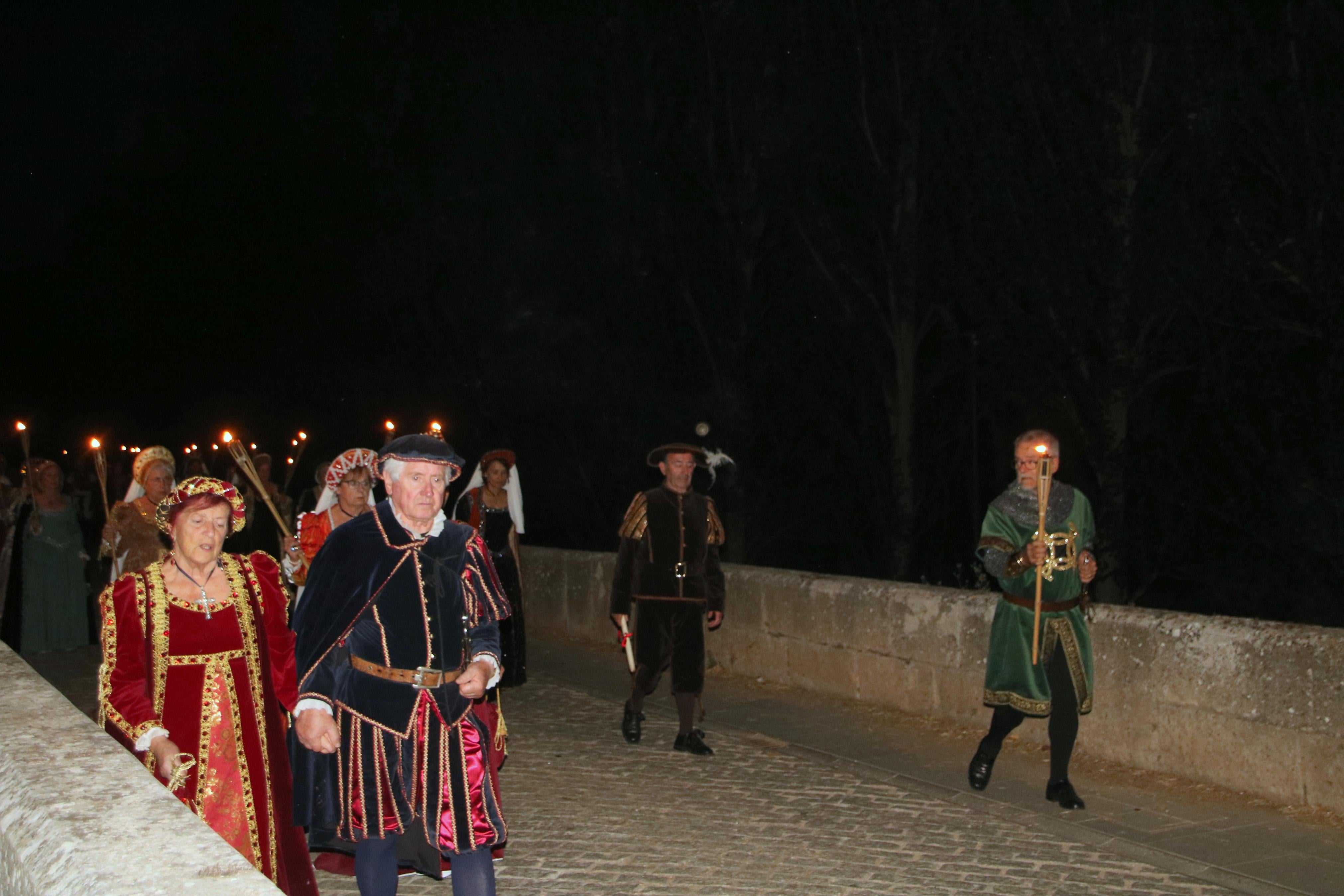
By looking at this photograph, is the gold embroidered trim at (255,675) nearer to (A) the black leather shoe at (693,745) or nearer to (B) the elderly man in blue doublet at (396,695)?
(B) the elderly man in blue doublet at (396,695)

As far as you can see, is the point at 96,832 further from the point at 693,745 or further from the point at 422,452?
the point at 693,745

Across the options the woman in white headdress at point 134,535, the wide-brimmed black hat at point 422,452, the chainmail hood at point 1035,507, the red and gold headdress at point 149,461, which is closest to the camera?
the wide-brimmed black hat at point 422,452

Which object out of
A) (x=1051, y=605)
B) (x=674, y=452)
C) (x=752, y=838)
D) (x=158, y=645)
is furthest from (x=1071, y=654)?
(x=158, y=645)

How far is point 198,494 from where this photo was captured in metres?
4.31

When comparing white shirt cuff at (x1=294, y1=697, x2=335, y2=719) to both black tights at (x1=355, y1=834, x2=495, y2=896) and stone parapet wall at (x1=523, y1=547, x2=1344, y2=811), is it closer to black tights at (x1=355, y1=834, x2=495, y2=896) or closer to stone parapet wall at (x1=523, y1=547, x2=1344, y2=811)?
black tights at (x1=355, y1=834, x2=495, y2=896)

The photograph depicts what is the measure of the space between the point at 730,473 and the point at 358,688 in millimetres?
16375

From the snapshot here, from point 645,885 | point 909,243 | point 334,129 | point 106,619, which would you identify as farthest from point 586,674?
point 334,129

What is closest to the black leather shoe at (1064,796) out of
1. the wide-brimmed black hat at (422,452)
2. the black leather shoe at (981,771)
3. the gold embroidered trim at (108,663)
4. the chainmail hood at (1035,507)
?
the black leather shoe at (981,771)

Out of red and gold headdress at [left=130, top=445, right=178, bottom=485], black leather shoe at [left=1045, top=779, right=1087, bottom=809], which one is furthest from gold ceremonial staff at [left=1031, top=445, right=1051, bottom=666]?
red and gold headdress at [left=130, top=445, right=178, bottom=485]

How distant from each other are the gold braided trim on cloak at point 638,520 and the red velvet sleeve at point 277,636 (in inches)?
144

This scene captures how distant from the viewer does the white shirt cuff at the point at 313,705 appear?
154 inches

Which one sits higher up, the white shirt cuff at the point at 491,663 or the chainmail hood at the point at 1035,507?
the chainmail hood at the point at 1035,507

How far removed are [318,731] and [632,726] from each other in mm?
4347

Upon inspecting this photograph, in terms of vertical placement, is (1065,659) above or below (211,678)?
below
